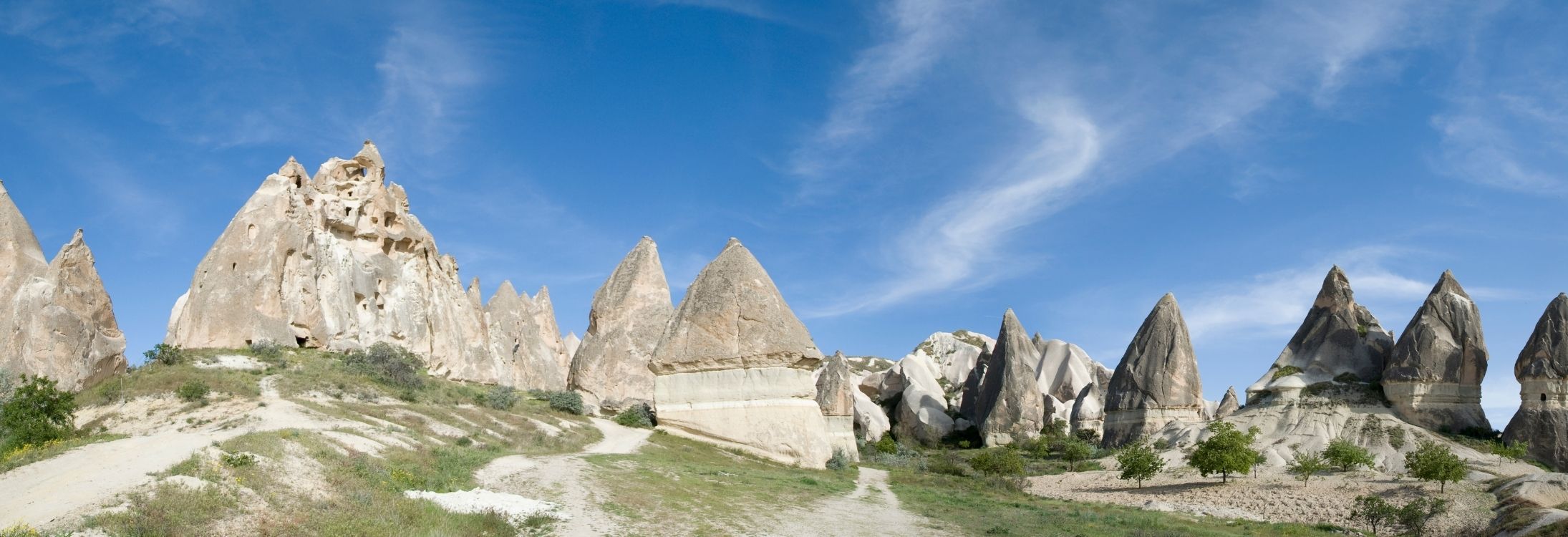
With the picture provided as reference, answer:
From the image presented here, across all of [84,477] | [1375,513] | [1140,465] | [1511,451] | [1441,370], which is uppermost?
[1441,370]

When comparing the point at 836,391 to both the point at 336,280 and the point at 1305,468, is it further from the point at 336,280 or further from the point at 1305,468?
the point at 336,280

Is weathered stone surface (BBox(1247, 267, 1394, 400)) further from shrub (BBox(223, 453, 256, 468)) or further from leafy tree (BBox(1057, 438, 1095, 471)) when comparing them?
shrub (BBox(223, 453, 256, 468))

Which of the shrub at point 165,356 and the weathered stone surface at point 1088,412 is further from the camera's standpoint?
the weathered stone surface at point 1088,412

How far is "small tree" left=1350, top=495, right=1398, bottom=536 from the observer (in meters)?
14.5

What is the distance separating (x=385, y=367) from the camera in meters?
25.1

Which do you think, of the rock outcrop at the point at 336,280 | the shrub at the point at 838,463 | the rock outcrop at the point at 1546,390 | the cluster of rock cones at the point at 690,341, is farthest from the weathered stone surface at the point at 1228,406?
the rock outcrop at the point at 336,280

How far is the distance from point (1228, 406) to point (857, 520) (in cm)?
3627

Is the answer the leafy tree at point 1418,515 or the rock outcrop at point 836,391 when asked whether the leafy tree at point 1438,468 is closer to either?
the leafy tree at point 1418,515

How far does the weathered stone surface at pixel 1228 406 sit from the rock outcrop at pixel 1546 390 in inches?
344

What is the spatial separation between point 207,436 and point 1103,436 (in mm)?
34792

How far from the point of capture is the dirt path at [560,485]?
938 cm

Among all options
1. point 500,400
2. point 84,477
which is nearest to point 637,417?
point 500,400

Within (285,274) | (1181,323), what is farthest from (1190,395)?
(285,274)

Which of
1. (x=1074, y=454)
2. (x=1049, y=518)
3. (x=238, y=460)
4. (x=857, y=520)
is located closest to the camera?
(x=238, y=460)
